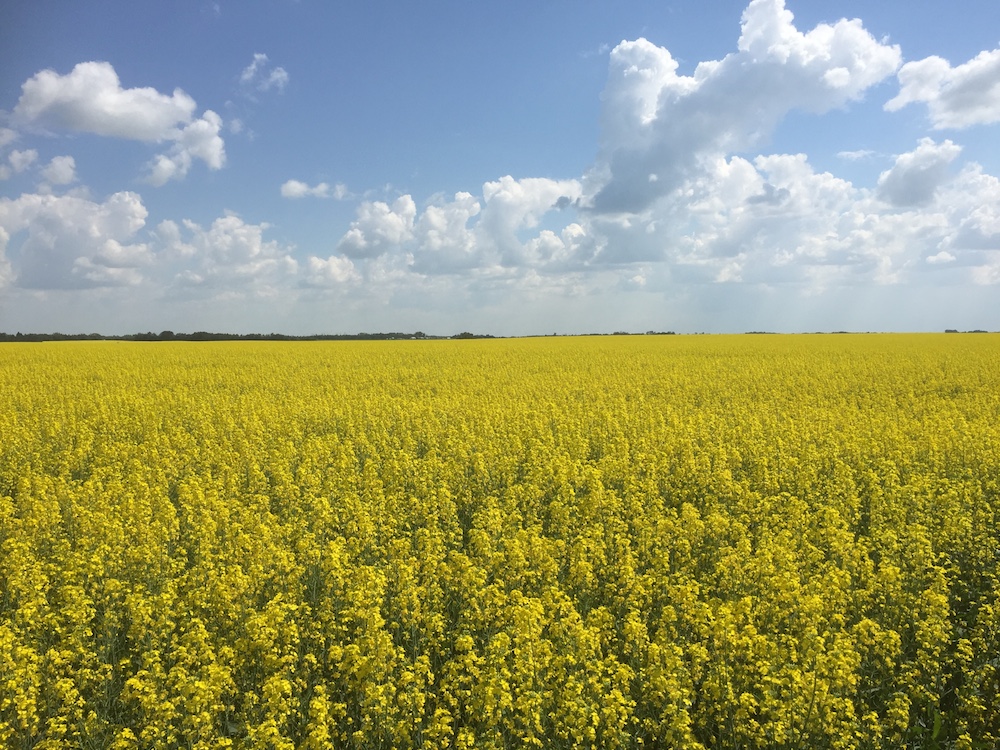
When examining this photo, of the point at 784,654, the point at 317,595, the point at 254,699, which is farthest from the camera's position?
the point at 317,595

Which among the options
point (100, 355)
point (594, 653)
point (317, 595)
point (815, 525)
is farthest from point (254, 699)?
point (100, 355)

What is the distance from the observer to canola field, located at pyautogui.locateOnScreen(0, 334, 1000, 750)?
4.46 m

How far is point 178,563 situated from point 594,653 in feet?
15.2

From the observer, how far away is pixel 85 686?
4949 mm

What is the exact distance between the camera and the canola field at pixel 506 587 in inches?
176

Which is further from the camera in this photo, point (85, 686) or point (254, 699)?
point (85, 686)

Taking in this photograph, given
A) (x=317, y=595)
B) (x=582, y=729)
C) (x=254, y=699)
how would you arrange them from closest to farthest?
1. (x=582, y=729)
2. (x=254, y=699)
3. (x=317, y=595)

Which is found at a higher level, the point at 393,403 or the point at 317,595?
the point at 393,403

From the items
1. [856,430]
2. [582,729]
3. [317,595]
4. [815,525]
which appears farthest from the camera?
[856,430]

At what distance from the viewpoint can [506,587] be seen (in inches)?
255

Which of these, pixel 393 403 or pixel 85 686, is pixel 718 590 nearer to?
pixel 85 686

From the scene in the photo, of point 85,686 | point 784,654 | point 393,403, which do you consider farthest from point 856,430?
point 85,686

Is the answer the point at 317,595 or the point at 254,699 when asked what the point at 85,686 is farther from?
the point at 317,595

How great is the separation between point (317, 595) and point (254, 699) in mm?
2108
